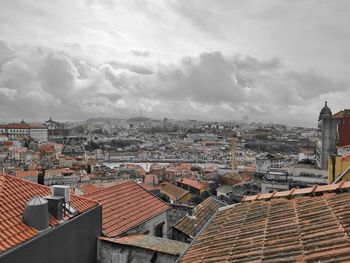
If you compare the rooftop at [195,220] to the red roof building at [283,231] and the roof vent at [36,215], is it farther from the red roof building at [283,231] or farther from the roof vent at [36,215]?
the roof vent at [36,215]

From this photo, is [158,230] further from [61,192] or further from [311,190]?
[311,190]

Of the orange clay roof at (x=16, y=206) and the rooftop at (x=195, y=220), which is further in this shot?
the rooftop at (x=195, y=220)

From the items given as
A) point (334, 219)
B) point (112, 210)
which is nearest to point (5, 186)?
point (112, 210)

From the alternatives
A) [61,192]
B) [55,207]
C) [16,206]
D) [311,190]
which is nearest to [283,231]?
[311,190]

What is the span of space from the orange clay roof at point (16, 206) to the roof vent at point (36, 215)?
0.09 meters

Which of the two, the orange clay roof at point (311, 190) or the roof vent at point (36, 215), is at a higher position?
the orange clay roof at point (311, 190)

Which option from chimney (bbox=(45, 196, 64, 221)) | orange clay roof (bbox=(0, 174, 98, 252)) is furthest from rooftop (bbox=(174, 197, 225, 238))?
chimney (bbox=(45, 196, 64, 221))

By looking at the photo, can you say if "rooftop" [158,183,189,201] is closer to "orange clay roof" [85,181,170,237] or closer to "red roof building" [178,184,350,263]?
"orange clay roof" [85,181,170,237]

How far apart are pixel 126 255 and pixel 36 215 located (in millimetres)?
2373

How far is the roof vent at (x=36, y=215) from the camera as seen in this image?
19.1 ft

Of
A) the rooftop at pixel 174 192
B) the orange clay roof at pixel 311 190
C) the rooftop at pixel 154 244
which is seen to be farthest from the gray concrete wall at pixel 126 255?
the rooftop at pixel 174 192

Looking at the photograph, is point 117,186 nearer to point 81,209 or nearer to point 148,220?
point 148,220

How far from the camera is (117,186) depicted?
10930 mm

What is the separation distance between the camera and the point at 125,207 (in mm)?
9844
